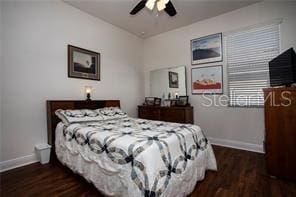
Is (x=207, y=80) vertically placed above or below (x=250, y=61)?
below

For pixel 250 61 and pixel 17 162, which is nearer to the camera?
pixel 17 162

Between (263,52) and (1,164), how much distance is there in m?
4.86

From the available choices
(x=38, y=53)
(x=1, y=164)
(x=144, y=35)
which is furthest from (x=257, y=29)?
(x=1, y=164)

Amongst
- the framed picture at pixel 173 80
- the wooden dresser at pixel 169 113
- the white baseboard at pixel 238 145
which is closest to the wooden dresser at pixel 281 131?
the white baseboard at pixel 238 145

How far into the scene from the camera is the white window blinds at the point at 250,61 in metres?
3.04

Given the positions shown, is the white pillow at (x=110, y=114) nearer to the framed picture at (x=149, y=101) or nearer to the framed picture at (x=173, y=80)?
the framed picture at (x=149, y=101)

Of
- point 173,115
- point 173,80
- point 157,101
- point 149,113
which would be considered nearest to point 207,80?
point 173,80

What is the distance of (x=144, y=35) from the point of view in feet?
15.5

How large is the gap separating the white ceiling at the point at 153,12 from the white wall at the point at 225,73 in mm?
184

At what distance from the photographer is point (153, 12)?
11.5 ft

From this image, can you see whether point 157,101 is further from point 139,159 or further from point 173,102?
point 139,159

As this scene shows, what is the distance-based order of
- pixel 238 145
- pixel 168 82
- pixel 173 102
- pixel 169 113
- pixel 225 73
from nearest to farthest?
1. pixel 238 145
2. pixel 225 73
3. pixel 169 113
4. pixel 173 102
5. pixel 168 82

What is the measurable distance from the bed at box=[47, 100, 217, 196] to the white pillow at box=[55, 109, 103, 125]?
0.64 ft

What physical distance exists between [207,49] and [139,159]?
326 cm
